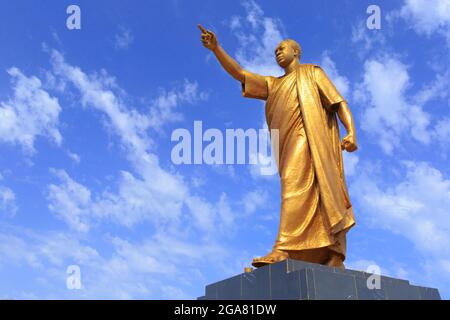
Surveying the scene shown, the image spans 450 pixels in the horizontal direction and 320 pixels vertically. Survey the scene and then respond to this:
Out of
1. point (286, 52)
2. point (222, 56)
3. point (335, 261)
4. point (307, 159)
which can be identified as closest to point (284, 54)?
point (286, 52)

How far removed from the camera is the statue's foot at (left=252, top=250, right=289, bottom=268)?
6422 millimetres

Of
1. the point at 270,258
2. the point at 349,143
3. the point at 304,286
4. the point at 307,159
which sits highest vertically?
the point at 349,143

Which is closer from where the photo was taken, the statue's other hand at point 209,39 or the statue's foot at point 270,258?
the statue's foot at point 270,258

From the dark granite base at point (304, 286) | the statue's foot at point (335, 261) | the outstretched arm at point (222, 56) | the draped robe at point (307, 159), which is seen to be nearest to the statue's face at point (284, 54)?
the draped robe at point (307, 159)

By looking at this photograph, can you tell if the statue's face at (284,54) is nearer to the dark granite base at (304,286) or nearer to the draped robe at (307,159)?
the draped robe at (307,159)

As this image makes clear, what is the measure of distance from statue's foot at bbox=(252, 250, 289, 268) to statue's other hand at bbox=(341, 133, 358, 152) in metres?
1.99

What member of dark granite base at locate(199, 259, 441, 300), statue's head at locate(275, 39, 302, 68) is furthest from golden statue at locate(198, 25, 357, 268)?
dark granite base at locate(199, 259, 441, 300)

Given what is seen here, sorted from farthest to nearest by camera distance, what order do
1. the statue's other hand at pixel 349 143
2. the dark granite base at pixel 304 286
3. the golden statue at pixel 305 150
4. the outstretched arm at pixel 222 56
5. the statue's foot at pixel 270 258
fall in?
the outstretched arm at pixel 222 56 < the statue's other hand at pixel 349 143 < the golden statue at pixel 305 150 < the statue's foot at pixel 270 258 < the dark granite base at pixel 304 286

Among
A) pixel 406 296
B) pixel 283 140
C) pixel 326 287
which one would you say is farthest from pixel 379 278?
pixel 283 140

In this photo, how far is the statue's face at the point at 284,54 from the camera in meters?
8.22

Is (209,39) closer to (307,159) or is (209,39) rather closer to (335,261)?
(307,159)

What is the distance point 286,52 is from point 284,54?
0.05m

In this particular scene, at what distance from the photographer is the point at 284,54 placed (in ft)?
27.0
